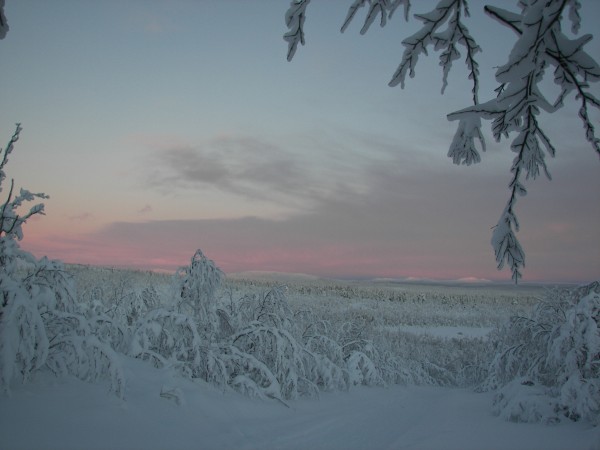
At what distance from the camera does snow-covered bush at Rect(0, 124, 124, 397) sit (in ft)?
11.4

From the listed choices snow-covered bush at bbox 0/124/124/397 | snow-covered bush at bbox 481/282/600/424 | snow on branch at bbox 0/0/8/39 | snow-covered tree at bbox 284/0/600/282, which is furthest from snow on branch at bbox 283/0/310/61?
snow-covered bush at bbox 481/282/600/424

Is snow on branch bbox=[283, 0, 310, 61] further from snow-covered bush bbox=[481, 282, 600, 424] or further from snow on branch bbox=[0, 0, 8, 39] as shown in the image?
A: snow-covered bush bbox=[481, 282, 600, 424]

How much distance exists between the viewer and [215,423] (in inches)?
213

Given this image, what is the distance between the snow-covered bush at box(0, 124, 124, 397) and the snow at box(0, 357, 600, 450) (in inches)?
9.6

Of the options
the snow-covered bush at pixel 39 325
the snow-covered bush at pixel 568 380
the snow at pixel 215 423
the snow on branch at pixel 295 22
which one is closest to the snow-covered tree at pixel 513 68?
the snow on branch at pixel 295 22

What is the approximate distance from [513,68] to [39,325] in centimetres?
429

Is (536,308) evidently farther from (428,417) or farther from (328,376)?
(328,376)

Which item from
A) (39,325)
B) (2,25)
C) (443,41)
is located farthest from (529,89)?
(39,325)

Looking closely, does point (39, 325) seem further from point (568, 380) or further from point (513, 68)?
point (568, 380)

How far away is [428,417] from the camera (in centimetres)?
807

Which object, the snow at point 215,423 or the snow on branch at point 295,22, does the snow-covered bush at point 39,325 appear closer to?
the snow at point 215,423

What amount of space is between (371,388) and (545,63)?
12.3m

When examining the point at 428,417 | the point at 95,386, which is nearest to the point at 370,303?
the point at 428,417

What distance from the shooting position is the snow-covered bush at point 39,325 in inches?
137
